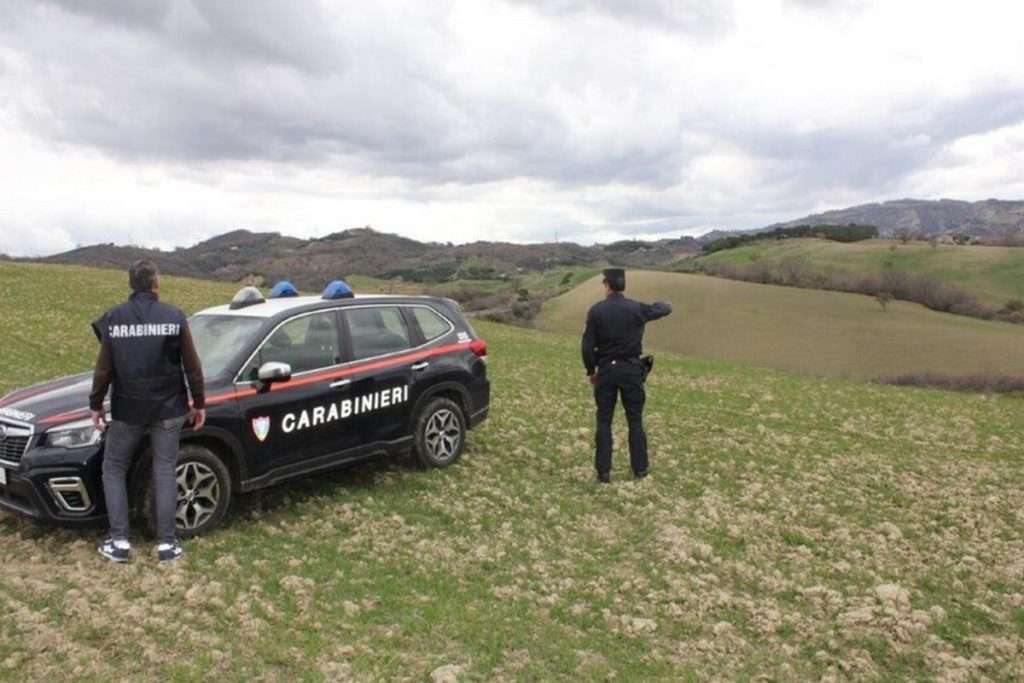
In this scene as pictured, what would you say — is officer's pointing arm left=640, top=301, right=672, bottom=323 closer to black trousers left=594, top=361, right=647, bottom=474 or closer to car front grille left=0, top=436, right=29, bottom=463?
black trousers left=594, top=361, right=647, bottom=474

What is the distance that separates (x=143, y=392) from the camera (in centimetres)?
532

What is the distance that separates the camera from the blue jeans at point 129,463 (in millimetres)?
5359

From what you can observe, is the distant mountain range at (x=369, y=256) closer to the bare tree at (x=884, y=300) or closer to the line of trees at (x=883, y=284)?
the line of trees at (x=883, y=284)

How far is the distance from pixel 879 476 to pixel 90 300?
27.8 m

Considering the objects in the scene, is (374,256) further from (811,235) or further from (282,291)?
(282,291)

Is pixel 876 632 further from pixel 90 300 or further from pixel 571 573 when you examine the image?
pixel 90 300

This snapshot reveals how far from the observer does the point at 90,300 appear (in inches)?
1088

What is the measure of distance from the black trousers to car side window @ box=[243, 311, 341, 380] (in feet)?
9.50

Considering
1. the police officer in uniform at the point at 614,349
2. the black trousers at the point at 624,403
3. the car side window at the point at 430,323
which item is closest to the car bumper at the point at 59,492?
the car side window at the point at 430,323

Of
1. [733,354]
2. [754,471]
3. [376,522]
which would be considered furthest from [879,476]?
[733,354]

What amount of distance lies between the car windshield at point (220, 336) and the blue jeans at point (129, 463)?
3.02ft

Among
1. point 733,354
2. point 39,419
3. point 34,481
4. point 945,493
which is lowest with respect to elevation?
point 733,354

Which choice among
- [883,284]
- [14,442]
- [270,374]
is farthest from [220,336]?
[883,284]

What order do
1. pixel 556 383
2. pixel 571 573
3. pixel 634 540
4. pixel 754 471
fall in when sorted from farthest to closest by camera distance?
1. pixel 556 383
2. pixel 754 471
3. pixel 634 540
4. pixel 571 573
